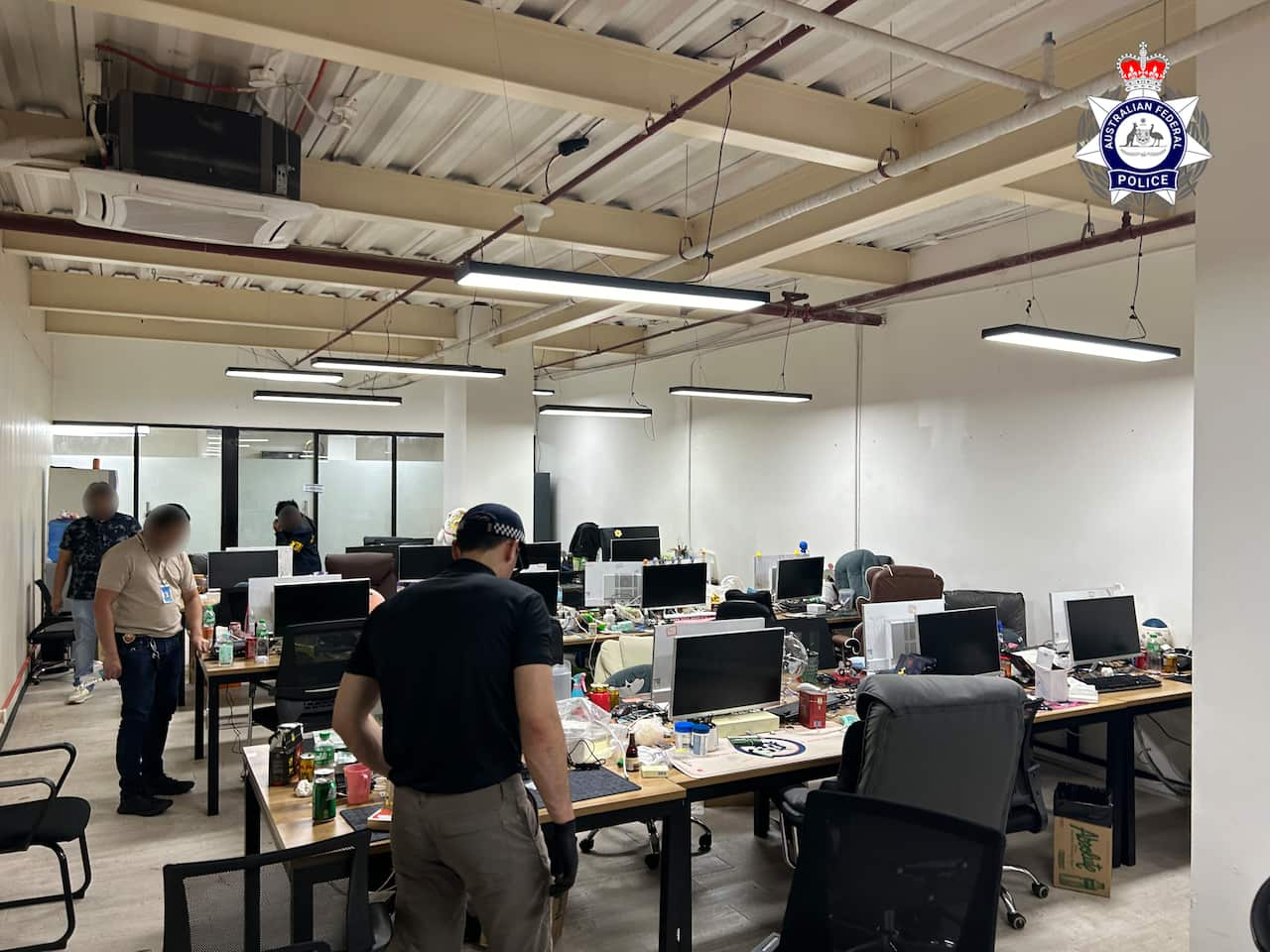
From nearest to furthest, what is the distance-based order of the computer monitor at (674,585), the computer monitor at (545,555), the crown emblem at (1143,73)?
the crown emblem at (1143,73) < the computer monitor at (674,585) < the computer monitor at (545,555)

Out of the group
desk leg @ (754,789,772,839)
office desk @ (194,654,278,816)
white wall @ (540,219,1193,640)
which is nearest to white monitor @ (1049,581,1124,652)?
white wall @ (540,219,1193,640)

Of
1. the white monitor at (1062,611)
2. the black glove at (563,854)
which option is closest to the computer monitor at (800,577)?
the white monitor at (1062,611)

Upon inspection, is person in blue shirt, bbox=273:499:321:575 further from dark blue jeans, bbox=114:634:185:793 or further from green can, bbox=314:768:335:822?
green can, bbox=314:768:335:822

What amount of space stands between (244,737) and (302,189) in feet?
13.0

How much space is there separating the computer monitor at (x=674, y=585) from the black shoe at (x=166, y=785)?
356cm

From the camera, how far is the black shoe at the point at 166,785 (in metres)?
5.14

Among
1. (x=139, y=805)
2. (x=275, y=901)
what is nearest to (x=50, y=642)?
(x=139, y=805)

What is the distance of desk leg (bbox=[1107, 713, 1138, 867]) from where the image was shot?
14.9ft

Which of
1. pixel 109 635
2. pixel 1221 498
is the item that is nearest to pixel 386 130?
pixel 109 635

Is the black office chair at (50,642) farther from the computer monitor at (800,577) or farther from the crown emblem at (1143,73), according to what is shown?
the crown emblem at (1143,73)

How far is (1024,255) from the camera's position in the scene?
643 centimetres

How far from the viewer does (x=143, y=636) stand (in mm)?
4824

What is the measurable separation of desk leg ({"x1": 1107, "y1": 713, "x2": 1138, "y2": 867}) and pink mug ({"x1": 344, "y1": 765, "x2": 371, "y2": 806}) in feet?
12.2

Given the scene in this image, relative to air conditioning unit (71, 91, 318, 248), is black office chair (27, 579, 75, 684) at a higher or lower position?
lower
